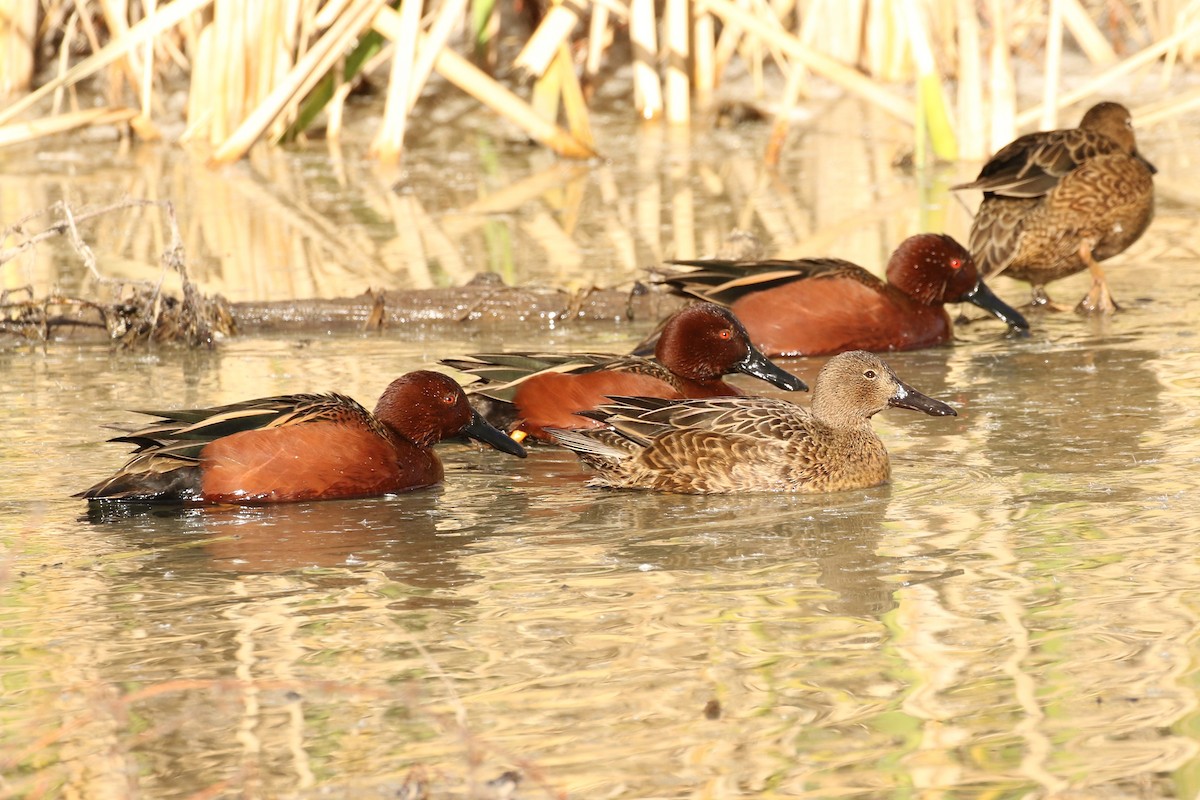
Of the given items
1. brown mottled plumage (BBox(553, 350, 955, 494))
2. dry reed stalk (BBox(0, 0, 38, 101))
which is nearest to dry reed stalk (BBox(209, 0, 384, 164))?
dry reed stalk (BBox(0, 0, 38, 101))

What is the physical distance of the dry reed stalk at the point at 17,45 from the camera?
610 inches

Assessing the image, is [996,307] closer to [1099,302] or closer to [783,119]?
[1099,302]

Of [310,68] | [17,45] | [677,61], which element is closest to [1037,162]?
[310,68]

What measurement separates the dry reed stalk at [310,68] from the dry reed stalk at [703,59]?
12.9 feet

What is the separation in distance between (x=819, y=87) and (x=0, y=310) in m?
10.4

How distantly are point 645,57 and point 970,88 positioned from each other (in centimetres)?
353

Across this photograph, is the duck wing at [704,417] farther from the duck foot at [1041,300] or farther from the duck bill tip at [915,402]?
the duck foot at [1041,300]

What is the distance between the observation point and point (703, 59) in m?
15.8

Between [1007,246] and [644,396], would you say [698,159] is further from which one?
[644,396]

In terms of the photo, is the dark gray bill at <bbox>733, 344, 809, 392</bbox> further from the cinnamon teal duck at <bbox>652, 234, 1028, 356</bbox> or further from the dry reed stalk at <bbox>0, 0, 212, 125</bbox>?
the dry reed stalk at <bbox>0, 0, 212, 125</bbox>

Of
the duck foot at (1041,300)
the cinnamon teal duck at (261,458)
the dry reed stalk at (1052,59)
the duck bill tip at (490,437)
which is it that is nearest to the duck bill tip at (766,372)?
the duck bill tip at (490,437)

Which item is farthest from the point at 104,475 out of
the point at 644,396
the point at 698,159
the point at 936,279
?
the point at 698,159

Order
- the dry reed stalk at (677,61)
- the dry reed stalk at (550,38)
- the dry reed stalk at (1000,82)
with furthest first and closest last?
the dry reed stalk at (677,61), the dry reed stalk at (550,38), the dry reed stalk at (1000,82)

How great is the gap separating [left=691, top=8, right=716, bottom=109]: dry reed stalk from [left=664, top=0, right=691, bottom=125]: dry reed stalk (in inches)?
20.0
